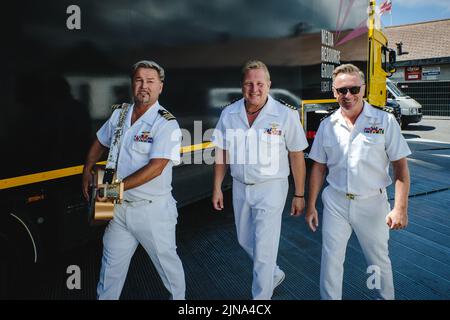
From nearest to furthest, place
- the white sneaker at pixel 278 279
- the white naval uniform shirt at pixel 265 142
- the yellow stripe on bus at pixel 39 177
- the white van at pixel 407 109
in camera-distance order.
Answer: the yellow stripe on bus at pixel 39 177 < the white naval uniform shirt at pixel 265 142 < the white sneaker at pixel 278 279 < the white van at pixel 407 109

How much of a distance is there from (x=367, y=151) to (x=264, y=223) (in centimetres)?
80

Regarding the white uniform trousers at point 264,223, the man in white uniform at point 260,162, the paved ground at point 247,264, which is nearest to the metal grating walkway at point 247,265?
the paved ground at point 247,264

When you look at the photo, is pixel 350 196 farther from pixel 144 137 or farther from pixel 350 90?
pixel 144 137

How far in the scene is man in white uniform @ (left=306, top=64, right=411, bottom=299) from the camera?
7.52 feet

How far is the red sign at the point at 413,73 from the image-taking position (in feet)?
72.2

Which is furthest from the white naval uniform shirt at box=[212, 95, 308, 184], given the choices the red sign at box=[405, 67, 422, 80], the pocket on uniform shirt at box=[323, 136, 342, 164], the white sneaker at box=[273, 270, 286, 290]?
the red sign at box=[405, 67, 422, 80]

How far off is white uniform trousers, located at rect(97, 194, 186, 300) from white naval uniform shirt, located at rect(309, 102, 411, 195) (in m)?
1.10

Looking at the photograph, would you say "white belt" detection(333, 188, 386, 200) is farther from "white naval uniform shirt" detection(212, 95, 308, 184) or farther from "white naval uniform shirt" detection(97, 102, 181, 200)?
"white naval uniform shirt" detection(97, 102, 181, 200)

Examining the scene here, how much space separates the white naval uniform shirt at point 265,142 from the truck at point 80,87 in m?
0.83

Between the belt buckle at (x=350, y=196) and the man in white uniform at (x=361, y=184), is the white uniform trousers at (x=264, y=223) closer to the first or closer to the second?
the man in white uniform at (x=361, y=184)

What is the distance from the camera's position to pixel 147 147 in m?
2.25

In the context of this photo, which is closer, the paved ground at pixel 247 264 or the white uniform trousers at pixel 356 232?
the white uniform trousers at pixel 356 232

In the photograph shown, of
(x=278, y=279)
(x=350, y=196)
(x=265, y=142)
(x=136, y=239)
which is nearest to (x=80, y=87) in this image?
(x=136, y=239)
